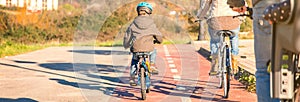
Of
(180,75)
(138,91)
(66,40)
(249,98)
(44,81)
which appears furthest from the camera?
(66,40)

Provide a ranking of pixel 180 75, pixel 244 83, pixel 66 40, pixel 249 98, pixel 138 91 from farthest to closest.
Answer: pixel 66 40 < pixel 180 75 < pixel 244 83 < pixel 138 91 < pixel 249 98

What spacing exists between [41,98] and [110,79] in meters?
2.91

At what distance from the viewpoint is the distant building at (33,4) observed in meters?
32.6

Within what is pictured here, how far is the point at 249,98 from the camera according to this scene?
768cm

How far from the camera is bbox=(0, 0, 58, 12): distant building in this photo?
32641 mm

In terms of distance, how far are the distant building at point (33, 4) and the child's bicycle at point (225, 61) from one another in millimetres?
25547

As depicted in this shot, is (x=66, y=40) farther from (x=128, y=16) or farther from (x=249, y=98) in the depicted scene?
(x=249, y=98)

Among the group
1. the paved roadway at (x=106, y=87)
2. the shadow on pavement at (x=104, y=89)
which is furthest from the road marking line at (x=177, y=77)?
the shadow on pavement at (x=104, y=89)

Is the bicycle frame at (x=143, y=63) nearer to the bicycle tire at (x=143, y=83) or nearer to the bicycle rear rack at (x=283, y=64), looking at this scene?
the bicycle tire at (x=143, y=83)

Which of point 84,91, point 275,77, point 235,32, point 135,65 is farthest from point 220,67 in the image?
point 275,77

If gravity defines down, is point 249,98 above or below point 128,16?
below

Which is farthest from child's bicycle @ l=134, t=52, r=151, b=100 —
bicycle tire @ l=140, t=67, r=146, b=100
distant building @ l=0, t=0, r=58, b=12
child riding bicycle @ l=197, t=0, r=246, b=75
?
distant building @ l=0, t=0, r=58, b=12

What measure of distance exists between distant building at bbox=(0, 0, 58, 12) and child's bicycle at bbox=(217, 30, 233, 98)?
25.5m

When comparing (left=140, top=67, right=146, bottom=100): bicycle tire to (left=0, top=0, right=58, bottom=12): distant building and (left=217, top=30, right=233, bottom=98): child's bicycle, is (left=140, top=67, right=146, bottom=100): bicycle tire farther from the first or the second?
(left=0, top=0, right=58, bottom=12): distant building
